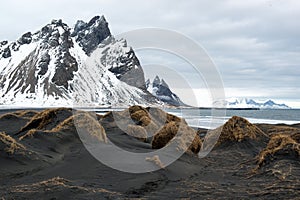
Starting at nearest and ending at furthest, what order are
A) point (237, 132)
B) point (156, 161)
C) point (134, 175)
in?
point (134, 175) → point (156, 161) → point (237, 132)

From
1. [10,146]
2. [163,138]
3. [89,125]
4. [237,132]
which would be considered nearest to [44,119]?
[89,125]

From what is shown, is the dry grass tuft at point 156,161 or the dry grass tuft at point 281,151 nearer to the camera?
the dry grass tuft at point 156,161

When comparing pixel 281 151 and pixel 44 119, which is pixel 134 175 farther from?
pixel 44 119

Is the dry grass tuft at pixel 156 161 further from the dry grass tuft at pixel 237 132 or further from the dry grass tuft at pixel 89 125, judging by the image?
the dry grass tuft at pixel 237 132

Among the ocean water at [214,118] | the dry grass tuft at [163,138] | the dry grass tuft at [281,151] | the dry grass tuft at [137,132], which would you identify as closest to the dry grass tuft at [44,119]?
the dry grass tuft at [137,132]

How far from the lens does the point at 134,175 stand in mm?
13141

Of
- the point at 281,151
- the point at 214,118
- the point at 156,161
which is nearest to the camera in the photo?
the point at 156,161

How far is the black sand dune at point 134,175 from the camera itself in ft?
37.0

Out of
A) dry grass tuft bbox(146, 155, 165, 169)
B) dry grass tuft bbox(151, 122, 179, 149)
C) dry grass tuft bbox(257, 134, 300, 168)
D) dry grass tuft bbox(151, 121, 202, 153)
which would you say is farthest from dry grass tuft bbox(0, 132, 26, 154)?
dry grass tuft bbox(257, 134, 300, 168)

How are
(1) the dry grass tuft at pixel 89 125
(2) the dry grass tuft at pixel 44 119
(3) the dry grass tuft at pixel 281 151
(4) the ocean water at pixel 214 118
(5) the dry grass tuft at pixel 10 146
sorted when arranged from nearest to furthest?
(5) the dry grass tuft at pixel 10 146
(3) the dry grass tuft at pixel 281 151
(1) the dry grass tuft at pixel 89 125
(2) the dry grass tuft at pixel 44 119
(4) the ocean water at pixel 214 118

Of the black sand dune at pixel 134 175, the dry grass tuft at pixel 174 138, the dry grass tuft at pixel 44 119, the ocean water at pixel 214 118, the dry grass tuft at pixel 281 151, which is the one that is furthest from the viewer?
the ocean water at pixel 214 118

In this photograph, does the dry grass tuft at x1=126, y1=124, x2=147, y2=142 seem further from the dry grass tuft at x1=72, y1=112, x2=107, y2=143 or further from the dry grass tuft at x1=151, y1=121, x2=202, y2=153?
the dry grass tuft at x1=72, y1=112, x2=107, y2=143

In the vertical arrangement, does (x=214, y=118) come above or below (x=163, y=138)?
below

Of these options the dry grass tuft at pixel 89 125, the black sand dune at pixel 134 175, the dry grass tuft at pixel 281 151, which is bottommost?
the black sand dune at pixel 134 175
